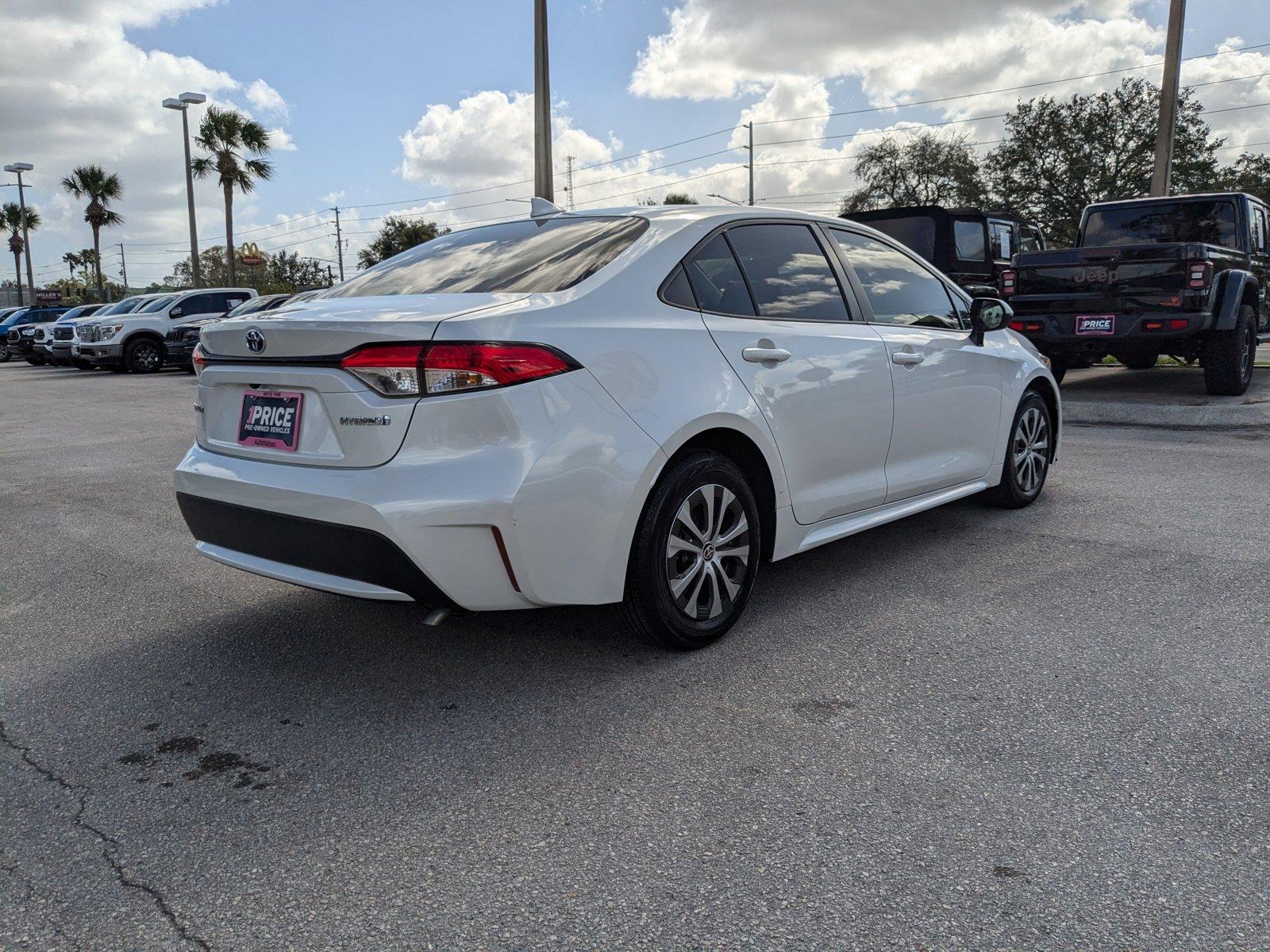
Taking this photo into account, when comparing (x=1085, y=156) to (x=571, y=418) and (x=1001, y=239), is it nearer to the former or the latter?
(x=1001, y=239)

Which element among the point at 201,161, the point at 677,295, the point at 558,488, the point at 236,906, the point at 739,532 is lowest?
the point at 236,906

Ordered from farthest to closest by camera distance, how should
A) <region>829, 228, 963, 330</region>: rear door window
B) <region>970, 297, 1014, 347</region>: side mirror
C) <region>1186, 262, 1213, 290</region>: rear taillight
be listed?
<region>1186, 262, 1213, 290</region>: rear taillight, <region>970, 297, 1014, 347</region>: side mirror, <region>829, 228, 963, 330</region>: rear door window

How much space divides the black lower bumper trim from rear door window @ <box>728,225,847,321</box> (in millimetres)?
1697

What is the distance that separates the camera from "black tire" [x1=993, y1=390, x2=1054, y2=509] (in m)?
5.51

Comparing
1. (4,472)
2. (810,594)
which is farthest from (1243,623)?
(4,472)

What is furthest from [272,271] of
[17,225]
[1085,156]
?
[1085,156]

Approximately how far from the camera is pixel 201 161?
38.3m

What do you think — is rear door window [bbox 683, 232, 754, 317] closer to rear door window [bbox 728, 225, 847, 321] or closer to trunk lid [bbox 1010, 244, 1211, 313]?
rear door window [bbox 728, 225, 847, 321]

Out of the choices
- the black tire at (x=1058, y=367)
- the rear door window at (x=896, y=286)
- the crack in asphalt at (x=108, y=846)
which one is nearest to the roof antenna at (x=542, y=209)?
the rear door window at (x=896, y=286)

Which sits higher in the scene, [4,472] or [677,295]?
[677,295]

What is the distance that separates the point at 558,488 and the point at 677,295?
937 millimetres

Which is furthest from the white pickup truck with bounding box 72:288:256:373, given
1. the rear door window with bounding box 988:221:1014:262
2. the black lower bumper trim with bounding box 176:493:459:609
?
the black lower bumper trim with bounding box 176:493:459:609

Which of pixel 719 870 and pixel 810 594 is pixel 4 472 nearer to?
pixel 810 594

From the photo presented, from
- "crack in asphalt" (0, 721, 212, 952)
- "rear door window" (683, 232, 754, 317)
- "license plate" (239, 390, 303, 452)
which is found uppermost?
"rear door window" (683, 232, 754, 317)
